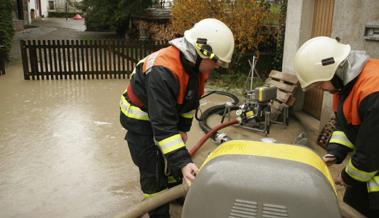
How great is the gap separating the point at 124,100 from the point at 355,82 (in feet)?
5.20

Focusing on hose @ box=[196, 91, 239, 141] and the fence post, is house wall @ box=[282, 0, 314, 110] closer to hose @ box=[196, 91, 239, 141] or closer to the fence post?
hose @ box=[196, 91, 239, 141]

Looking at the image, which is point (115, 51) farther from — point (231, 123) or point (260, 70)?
point (231, 123)

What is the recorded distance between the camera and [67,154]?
15.9 ft

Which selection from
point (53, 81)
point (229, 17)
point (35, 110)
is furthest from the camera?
point (53, 81)

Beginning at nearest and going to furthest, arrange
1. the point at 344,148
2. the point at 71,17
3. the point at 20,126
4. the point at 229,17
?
the point at 344,148
the point at 20,126
the point at 229,17
the point at 71,17

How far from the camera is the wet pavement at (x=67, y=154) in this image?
3.67 meters

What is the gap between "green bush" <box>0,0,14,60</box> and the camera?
35.4 feet

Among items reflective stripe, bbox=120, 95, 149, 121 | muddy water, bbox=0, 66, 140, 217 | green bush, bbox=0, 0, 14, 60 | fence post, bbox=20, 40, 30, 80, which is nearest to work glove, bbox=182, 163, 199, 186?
reflective stripe, bbox=120, 95, 149, 121

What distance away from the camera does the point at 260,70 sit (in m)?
9.87

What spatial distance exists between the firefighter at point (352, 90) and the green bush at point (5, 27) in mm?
10442

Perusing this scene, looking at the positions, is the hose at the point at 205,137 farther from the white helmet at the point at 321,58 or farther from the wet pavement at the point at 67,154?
the white helmet at the point at 321,58

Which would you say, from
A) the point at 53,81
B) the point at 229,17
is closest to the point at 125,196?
the point at 229,17

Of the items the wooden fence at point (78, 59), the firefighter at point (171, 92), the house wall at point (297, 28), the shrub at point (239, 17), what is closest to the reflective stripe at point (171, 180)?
the firefighter at point (171, 92)

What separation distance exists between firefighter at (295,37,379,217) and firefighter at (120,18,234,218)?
55 centimetres
